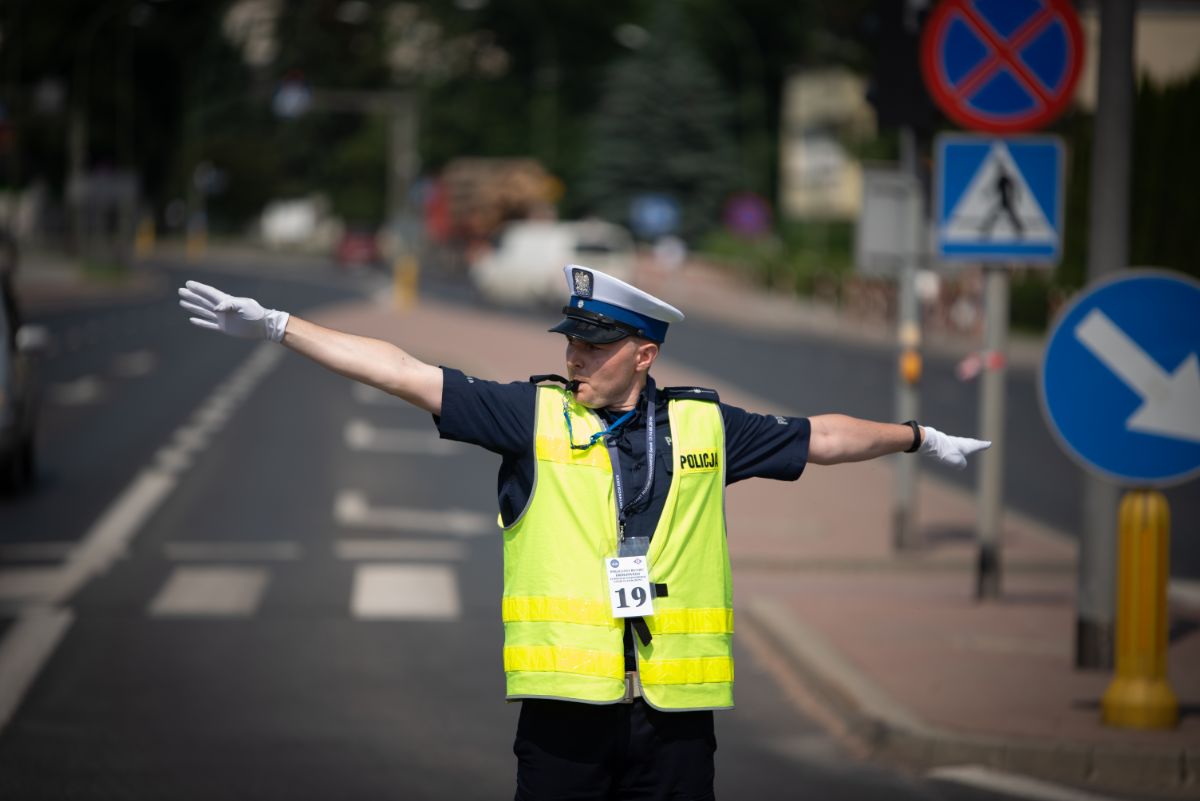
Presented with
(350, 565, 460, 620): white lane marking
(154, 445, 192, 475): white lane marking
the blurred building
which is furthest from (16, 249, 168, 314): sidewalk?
(350, 565, 460, 620): white lane marking

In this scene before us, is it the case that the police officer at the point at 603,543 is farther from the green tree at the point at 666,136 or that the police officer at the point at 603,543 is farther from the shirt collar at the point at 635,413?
the green tree at the point at 666,136

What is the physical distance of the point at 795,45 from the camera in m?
98.3

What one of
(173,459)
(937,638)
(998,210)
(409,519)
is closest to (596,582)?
(937,638)

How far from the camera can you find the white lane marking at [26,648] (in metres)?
8.64

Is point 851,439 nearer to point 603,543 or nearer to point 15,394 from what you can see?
point 603,543

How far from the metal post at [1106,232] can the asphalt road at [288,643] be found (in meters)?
1.39

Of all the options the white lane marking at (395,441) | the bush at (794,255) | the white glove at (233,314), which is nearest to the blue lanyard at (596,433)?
the white glove at (233,314)

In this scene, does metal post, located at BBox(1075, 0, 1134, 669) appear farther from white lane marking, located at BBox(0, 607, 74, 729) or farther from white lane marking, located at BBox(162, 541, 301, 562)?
white lane marking, located at BBox(162, 541, 301, 562)

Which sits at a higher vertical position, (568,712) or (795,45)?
(795,45)

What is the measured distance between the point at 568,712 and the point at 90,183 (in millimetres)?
74811

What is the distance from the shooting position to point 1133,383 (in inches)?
302

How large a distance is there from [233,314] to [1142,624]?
14.0 feet

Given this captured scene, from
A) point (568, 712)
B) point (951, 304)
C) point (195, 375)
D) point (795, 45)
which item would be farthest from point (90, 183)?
point (568, 712)

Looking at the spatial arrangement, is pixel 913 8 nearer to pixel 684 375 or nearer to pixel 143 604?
pixel 143 604
